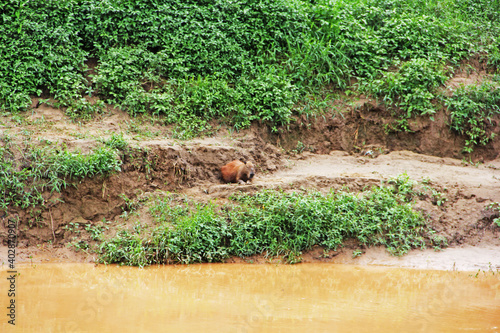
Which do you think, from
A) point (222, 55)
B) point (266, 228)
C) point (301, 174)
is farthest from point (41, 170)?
point (222, 55)

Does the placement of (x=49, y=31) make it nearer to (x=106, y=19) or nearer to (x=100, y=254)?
(x=106, y=19)

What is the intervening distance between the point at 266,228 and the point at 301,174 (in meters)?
1.60

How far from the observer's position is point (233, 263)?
20.6ft

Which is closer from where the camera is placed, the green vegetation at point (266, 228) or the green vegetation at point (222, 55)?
the green vegetation at point (266, 228)

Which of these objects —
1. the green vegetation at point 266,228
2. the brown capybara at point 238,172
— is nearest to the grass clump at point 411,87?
the green vegetation at point 266,228

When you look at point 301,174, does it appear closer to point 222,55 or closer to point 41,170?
point 222,55

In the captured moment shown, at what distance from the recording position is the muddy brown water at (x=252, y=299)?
414cm

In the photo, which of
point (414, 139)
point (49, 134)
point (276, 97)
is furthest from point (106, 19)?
point (414, 139)

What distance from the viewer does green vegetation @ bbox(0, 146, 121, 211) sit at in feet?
20.9

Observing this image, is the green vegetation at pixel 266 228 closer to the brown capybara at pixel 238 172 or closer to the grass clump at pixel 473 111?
the brown capybara at pixel 238 172

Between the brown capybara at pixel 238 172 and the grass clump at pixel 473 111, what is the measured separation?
417cm

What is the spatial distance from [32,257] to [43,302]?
5.55ft

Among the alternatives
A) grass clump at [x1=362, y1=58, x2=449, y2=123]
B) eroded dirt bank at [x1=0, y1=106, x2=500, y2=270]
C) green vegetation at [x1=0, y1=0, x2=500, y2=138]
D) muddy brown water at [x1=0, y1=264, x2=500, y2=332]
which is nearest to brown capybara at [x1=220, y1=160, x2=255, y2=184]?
eroded dirt bank at [x1=0, y1=106, x2=500, y2=270]

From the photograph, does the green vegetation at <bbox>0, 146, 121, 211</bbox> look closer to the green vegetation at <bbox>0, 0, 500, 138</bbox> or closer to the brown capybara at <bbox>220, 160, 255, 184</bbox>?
the green vegetation at <bbox>0, 0, 500, 138</bbox>
